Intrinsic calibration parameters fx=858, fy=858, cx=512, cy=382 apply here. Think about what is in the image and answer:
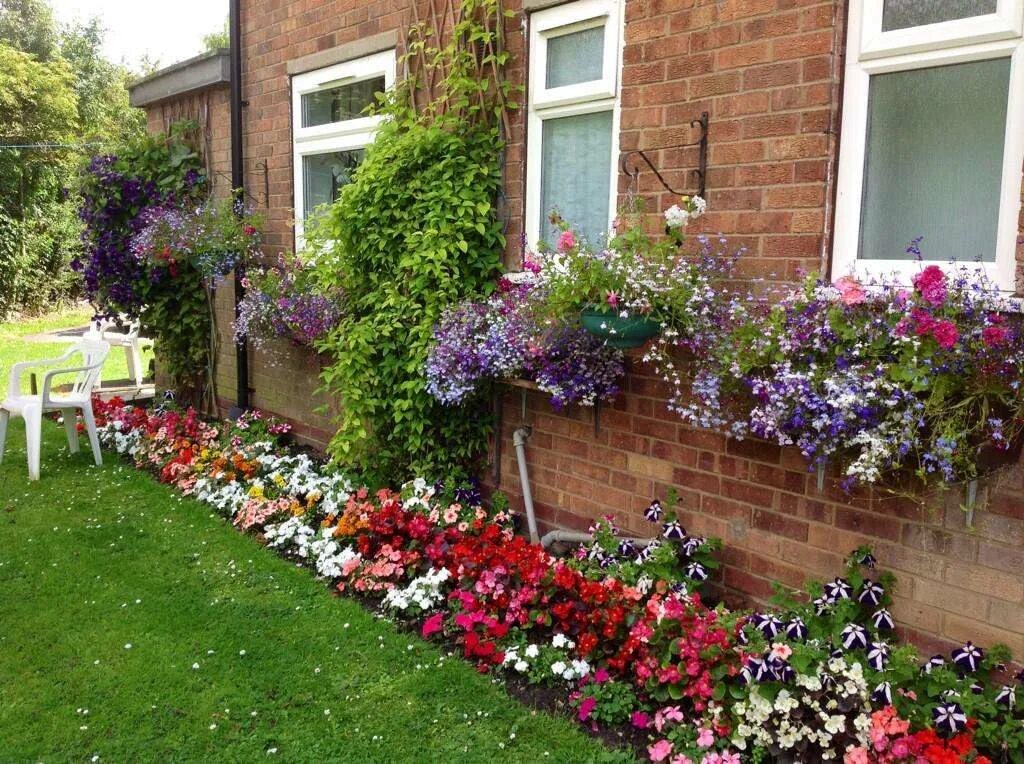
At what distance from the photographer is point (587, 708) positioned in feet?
10.0

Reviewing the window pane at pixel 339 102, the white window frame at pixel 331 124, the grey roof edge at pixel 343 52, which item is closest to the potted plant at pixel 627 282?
the white window frame at pixel 331 124

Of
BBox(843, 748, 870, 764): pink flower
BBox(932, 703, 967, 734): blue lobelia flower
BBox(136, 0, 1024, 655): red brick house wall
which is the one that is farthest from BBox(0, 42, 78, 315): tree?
BBox(932, 703, 967, 734): blue lobelia flower

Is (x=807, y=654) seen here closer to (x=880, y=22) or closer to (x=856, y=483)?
(x=856, y=483)

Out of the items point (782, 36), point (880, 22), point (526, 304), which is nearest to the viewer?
point (880, 22)

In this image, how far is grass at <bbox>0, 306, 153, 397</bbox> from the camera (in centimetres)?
1250

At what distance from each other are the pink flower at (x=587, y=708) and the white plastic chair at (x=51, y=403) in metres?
4.95

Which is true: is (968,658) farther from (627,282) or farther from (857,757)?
(627,282)

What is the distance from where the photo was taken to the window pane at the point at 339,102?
19.0 ft

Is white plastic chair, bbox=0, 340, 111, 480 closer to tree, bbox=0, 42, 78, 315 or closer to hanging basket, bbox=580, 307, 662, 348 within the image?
hanging basket, bbox=580, 307, 662, 348

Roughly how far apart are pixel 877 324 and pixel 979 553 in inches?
33.6

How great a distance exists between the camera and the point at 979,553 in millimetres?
2840

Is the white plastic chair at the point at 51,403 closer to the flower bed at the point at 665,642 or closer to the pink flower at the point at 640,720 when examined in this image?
the flower bed at the point at 665,642

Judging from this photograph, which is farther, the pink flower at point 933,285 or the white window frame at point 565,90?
the white window frame at point 565,90

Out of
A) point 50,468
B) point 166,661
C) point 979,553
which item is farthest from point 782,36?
point 50,468
